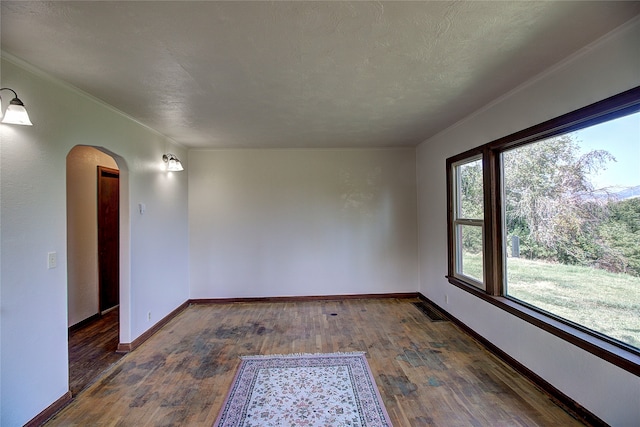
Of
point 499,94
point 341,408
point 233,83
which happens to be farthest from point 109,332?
point 499,94

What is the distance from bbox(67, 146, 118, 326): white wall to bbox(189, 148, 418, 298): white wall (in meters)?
1.24

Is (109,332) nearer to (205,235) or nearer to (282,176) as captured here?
(205,235)

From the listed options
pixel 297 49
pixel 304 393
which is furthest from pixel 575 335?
pixel 297 49

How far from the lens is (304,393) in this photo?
2.30 m

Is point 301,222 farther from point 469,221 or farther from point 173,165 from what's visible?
point 469,221

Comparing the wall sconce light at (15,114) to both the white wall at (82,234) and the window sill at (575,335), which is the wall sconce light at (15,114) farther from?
the window sill at (575,335)

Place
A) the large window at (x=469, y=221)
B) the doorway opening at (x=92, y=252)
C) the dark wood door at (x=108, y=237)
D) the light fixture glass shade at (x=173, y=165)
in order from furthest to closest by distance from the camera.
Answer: the dark wood door at (x=108, y=237) < the light fixture glass shade at (x=173, y=165) < the doorway opening at (x=92, y=252) < the large window at (x=469, y=221)

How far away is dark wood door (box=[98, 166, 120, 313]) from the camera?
4066 millimetres

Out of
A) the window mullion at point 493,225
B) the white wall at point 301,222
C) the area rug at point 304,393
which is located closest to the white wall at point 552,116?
the window mullion at point 493,225

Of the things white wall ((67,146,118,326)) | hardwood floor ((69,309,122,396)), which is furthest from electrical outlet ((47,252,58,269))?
white wall ((67,146,118,326))

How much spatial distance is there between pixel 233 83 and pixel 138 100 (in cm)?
101

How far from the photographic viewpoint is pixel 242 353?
2.99 meters

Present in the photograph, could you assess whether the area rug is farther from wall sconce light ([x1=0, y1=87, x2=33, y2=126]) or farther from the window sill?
wall sconce light ([x1=0, y1=87, x2=33, y2=126])

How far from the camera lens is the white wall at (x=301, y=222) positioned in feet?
15.4
